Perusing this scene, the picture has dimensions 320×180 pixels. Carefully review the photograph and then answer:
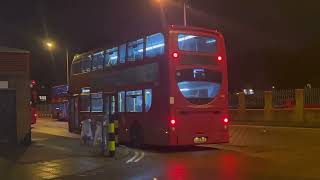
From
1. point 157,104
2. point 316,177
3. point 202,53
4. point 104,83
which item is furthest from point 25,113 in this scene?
point 316,177

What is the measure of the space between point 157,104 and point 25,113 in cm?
680

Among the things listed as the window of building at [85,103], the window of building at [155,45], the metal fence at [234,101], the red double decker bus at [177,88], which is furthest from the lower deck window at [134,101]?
the metal fence at [234,101]

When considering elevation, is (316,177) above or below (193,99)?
below

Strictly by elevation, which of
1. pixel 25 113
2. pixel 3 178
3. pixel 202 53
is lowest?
pixel 3 178

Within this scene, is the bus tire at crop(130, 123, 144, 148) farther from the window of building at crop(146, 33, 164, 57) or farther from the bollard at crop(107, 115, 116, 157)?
the bollard at crop(107, 115, 116, 157)

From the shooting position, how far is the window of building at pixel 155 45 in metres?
20.9

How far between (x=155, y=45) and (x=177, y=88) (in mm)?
1903

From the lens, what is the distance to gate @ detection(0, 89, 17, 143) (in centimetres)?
2491

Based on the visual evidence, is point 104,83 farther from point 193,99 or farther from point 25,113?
point 193,99

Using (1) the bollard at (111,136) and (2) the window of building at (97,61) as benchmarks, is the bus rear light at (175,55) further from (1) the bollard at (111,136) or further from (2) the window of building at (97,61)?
(2) the window of building at (97,61)

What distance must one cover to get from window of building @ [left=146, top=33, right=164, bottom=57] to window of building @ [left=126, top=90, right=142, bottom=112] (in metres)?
1.70

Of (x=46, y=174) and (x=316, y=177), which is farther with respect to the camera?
(x=46, y=174)

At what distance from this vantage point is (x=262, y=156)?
61.1 feet

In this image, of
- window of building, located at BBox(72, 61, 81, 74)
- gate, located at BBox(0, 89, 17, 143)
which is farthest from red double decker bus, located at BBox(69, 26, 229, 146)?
window of building, located at BBox(72, 61, 81, 74)
